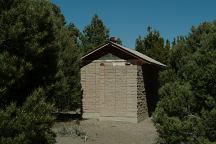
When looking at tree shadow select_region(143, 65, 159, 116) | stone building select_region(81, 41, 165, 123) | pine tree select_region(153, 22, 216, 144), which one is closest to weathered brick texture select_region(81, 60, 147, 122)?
stone building select_region(81, 41, 165, 123)

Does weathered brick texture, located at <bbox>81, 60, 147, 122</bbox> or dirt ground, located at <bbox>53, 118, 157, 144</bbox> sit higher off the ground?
weathered brick texture, located at <bbox>81, 60, 147, 122</bbox>

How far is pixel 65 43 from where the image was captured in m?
21.7

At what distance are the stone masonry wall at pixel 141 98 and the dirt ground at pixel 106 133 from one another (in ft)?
4.03

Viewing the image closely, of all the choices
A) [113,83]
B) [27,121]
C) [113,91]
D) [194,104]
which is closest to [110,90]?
[113,91]

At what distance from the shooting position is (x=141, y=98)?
22.4 metres

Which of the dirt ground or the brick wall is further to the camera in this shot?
the brick wall

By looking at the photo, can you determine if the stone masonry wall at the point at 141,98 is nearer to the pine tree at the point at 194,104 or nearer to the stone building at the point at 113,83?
the stone building at the point at 113,83

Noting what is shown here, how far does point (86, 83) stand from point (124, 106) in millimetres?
2570

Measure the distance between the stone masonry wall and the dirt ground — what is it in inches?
A: 48.4

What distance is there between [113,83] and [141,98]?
1834mm

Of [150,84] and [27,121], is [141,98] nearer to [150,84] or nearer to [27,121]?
[150,84]

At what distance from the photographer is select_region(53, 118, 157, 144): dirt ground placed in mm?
15777

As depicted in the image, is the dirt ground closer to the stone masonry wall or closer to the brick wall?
the brick wall

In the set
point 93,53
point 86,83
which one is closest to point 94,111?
point 86,83
